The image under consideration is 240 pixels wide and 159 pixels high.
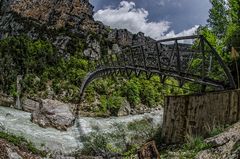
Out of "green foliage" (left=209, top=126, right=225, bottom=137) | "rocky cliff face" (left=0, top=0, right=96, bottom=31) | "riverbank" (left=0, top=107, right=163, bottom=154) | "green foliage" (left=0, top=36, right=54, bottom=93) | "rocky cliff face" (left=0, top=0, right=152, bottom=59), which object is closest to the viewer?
"green foliage" (left=209, top=126, right=225, bottom=137)

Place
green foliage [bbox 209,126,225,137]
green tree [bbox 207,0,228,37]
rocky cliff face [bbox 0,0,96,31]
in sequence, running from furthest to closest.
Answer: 1. rocky cliff face [bbox 0,0,96,31]
2. green tree [bbox 207,0,228,37]
3. green foliage [bbox 209,126,225,137]

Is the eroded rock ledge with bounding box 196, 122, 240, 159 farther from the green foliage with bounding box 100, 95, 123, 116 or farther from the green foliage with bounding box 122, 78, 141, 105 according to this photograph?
the green foliage with bounding box 122, 78, 141, 105

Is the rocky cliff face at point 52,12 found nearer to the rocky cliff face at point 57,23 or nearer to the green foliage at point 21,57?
the rocky cliff face at point 57,23

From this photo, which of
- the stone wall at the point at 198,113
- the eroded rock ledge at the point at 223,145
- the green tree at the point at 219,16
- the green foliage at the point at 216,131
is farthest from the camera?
the green tree at the point at 219,16

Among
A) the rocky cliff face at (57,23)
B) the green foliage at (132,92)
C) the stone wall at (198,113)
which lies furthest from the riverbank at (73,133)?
the rocky cliff face at (57,23)

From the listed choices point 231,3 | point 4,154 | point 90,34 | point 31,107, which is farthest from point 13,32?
point 4,154

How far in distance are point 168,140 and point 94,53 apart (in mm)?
70031

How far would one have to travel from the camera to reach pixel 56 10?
91.4 m

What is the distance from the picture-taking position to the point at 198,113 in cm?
1259

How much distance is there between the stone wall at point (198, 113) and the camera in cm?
1151

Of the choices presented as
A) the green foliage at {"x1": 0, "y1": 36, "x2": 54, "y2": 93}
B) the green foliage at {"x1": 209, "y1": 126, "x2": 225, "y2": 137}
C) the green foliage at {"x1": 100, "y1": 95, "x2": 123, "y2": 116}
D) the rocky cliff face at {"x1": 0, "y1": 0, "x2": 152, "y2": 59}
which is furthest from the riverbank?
the rocky cliff face at {"x1": 0, "y1": 0, "x2": 152, "y2": 59}

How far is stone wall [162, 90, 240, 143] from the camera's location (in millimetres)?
11508

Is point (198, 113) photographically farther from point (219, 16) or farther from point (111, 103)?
point (111, 103)

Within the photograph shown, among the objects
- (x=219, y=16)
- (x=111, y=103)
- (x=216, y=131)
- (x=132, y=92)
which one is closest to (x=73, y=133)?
(x=219, y=16)
